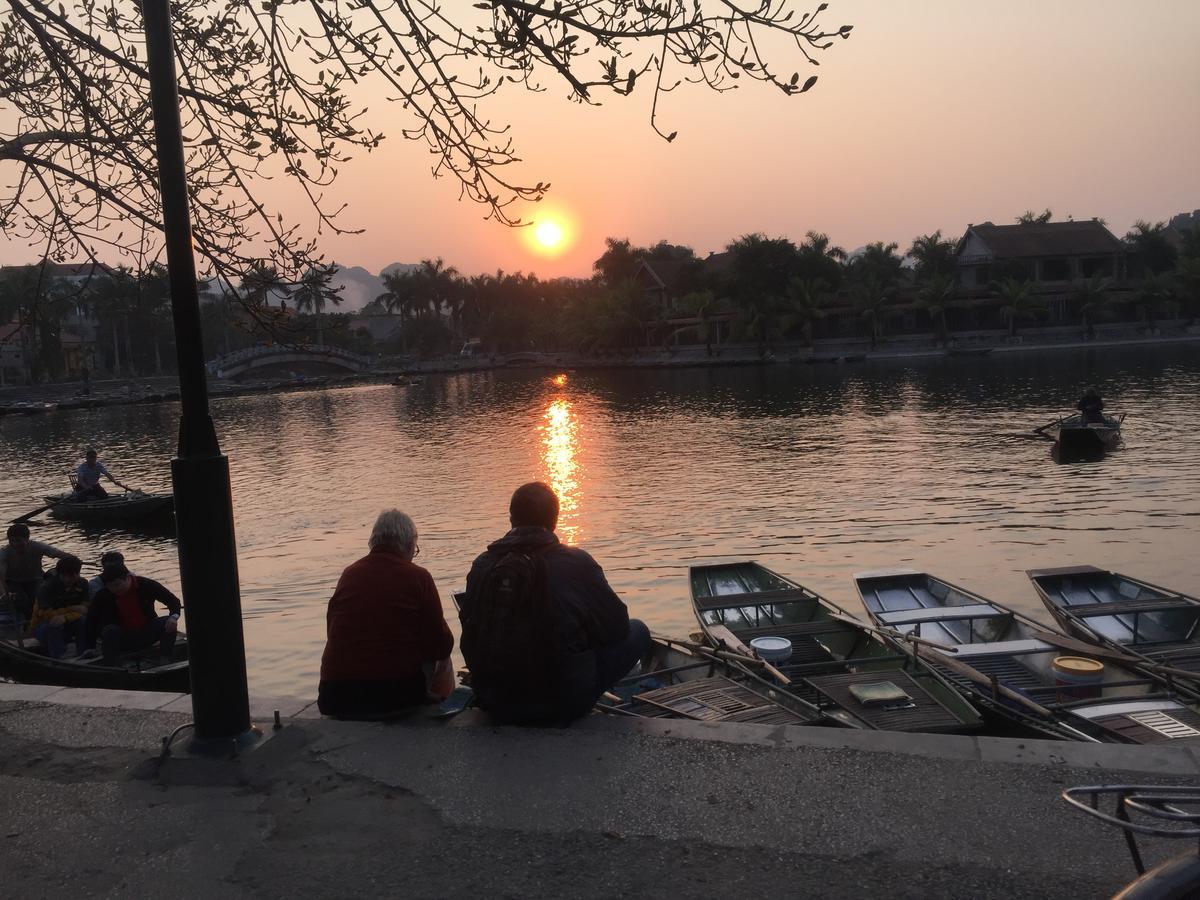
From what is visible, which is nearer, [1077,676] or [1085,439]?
[1077,676]

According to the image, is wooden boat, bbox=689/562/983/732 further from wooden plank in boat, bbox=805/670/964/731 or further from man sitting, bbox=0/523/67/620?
man sitting, bbox=0/523/67/620

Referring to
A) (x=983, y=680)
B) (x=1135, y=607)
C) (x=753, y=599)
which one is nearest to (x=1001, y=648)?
(x=983, y=680)

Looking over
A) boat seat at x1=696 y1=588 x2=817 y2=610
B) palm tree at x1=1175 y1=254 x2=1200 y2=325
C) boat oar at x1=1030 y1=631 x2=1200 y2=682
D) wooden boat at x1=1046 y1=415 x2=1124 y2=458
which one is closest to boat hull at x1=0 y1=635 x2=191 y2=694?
boat seat at x1=696 y1=588 x2=817 y2=610

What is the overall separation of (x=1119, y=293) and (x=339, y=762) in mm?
91111

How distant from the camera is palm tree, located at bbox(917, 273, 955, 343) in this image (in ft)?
269

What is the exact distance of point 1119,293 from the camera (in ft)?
266

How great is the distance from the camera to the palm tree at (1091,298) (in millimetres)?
80312

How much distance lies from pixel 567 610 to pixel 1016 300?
84.7 m

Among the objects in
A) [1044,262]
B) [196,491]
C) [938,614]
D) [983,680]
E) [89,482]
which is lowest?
[938,614]

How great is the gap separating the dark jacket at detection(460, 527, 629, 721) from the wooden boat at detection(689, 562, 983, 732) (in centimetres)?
331

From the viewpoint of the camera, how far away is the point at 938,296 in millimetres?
82562

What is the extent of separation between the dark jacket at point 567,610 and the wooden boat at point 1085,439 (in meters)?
28.7

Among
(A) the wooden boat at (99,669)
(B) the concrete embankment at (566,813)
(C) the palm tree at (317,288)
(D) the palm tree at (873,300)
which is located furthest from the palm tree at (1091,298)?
(B) the concrete embankment at (566,813)

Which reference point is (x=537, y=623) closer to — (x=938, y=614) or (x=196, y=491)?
(x=196, y=491)
